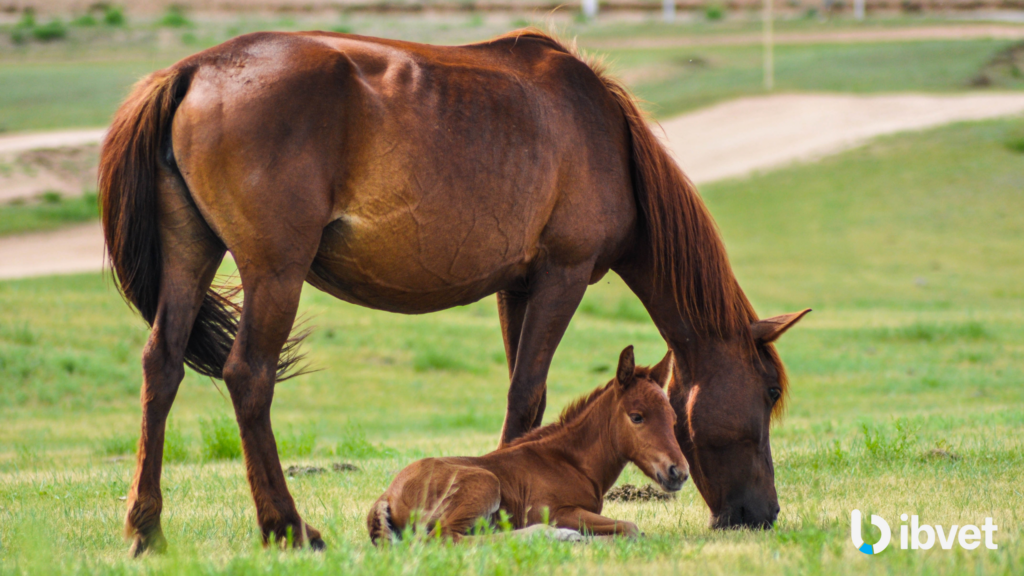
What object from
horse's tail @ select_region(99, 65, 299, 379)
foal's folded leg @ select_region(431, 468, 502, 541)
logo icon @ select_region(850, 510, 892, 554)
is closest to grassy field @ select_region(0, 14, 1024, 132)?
horse's tail @ select_region(99, 65, 299, 379)

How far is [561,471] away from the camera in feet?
15.9

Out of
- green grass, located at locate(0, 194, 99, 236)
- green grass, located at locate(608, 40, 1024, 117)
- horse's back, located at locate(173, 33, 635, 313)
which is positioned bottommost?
green grass, located at locate(608, 40, 1024, 117)

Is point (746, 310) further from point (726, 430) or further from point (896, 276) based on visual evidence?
point (896, 276)

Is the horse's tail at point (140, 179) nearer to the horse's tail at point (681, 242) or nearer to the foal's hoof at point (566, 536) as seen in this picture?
the foal's hoof at point (566, 536)

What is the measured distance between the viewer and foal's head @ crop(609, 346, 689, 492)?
4.54 meters

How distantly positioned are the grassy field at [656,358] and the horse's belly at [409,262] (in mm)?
570

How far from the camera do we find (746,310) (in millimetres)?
5363

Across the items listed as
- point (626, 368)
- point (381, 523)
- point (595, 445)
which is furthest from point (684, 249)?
point (381, 523)

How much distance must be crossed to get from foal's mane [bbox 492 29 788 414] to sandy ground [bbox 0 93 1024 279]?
86.5ft

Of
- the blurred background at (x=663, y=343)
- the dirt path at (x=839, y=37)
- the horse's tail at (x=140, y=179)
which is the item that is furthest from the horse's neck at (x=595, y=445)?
the dirt path at (x=839, y=37)

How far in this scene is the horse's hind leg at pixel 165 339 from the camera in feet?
14.3

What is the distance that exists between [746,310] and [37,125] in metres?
34.0

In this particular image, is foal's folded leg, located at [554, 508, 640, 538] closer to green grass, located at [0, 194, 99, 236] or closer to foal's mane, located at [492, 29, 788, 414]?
foal's mane, located at [492, 29, 788, 414]

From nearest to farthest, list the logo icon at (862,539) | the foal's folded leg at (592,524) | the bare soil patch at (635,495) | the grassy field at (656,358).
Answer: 1. the logo icon at (862,539)
2. the grassy field at (656,358)
3. the foal's folded leg at (592,524)
4. the bare soil patch at (635,495)
